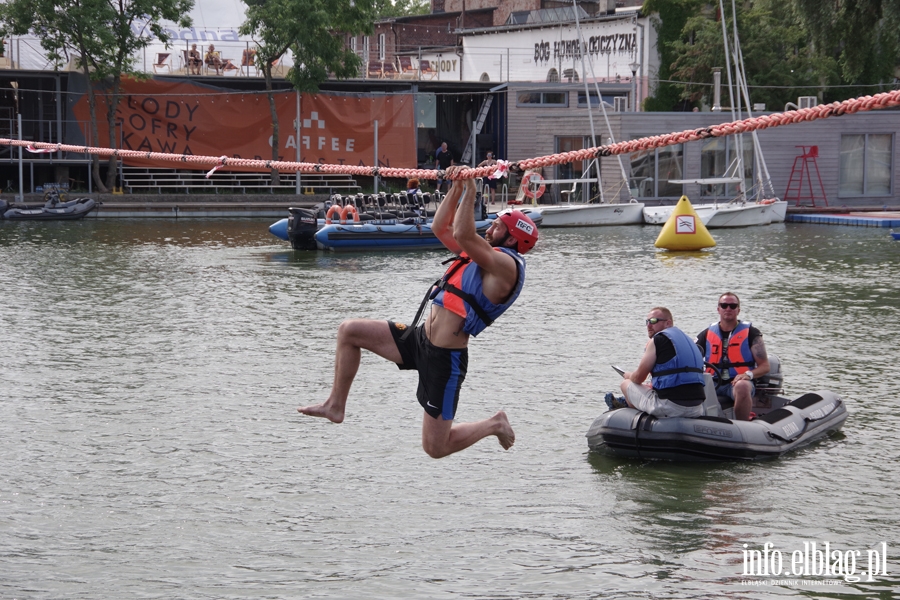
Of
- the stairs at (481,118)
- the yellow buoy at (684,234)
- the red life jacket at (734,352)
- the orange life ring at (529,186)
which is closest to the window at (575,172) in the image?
the orange life ring at (529,186)

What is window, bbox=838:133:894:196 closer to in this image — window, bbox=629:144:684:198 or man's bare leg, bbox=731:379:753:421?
window, bbox=629:144:684:198

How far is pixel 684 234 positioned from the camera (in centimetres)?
3325


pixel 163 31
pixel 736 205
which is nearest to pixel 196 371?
pixel 736 205

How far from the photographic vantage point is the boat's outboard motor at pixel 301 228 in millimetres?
32938

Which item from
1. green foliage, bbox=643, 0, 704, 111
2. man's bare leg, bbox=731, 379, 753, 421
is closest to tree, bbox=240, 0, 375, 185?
green foliage, bbox=643, 0, 704, 111

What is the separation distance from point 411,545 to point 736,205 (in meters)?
35.1

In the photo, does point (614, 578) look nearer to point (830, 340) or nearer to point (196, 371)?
point (196, 371)

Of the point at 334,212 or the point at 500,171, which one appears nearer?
the point at 500,171

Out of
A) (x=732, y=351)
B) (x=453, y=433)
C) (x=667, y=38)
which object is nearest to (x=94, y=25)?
(x=667, y=38)

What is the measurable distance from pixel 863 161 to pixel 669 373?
130 feet

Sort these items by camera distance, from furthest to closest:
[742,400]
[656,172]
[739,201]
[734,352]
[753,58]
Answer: [753,58], [656,172], [739,201], [734,352], [742,400]

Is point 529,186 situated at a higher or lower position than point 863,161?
lower

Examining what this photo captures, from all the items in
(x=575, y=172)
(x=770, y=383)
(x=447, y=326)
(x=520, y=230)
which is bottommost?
(x=770, y=383)

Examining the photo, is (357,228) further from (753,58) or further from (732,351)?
(753,58)
